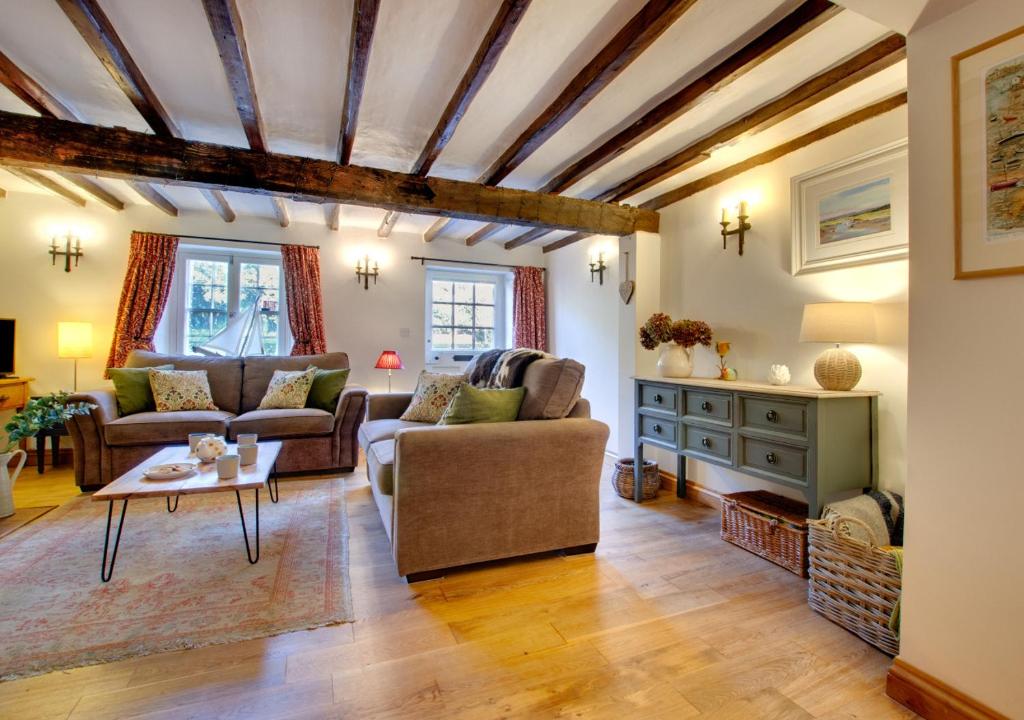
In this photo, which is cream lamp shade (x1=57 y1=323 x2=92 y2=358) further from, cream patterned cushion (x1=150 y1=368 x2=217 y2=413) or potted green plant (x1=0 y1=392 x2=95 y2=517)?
potted green plant (x1=0 y1=392 x2=95 y2=517)

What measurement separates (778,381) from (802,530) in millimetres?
828

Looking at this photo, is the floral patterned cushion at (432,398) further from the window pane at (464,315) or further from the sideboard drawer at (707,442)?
the window pane at (464,315)

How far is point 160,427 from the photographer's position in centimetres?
331

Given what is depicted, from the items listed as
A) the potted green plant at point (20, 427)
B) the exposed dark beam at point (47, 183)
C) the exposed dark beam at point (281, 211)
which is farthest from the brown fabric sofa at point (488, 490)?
the exposed dark beam at point (47, 183)

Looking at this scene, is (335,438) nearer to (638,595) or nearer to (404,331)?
(404,331)

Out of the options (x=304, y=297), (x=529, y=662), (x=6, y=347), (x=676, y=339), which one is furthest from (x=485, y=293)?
(x=529, y=662)

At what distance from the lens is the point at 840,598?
175 centimetres

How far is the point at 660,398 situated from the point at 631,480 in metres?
0.66

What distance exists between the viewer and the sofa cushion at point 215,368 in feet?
12.8

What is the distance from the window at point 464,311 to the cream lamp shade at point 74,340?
3011 mm

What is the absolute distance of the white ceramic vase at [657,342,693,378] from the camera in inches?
121

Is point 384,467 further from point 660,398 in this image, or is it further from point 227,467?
point 660,398

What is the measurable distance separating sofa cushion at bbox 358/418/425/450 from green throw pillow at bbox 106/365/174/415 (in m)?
1.84

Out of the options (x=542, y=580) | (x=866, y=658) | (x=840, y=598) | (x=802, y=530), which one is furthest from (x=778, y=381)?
(x=542, y=580)
